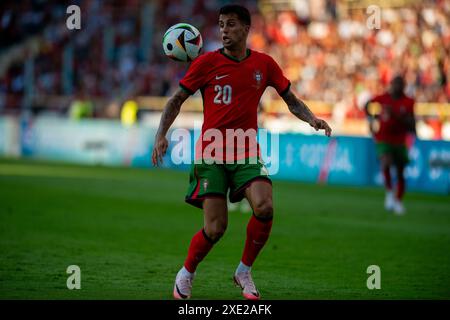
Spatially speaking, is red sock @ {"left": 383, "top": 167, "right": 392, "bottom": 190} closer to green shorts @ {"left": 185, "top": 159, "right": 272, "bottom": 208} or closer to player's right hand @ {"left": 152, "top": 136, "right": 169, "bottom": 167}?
green shorts @ {"left": 185, "top": 159, "right": 272, "bottom": 208}

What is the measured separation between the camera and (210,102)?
8672 mm

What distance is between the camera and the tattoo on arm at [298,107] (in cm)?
919

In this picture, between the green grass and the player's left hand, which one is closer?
the player's left hand

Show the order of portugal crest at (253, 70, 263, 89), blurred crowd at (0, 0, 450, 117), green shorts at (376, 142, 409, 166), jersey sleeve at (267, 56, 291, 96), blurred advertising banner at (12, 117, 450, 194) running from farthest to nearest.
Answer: blurred crowd at (0, 0, 450, 117)
blurred advertising banner at (12, 117, 450, 194)
green shorts at (376, 142, 409, 166)
jersey sleeve at (267, 56, 291, 96)
portugal crest at (253, 70, 263, 89)

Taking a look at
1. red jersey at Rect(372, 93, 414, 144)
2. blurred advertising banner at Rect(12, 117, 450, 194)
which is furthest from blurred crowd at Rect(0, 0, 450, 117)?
red jersey at Rect(372, 93, 414, 144)

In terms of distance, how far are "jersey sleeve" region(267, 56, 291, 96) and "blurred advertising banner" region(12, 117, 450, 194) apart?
1571 cm

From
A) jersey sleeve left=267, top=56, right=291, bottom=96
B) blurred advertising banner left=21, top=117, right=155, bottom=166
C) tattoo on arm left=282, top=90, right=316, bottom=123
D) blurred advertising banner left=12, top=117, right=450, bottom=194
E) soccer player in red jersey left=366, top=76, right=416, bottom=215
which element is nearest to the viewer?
jersey sleeve left=267, top=56, right=291, bottom=96

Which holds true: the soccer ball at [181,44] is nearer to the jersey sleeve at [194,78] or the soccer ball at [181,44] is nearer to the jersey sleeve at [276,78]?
the jersey sleeve at [194,78]

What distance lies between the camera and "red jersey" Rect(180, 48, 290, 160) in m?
8.59

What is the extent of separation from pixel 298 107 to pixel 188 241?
4490 millimetres

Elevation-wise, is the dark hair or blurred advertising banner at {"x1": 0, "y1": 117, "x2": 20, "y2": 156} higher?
blurred advertising banner at {"x1": 0, "y1": 117, "x2": 20, "y2": 156}

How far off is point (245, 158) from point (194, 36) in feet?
4.39

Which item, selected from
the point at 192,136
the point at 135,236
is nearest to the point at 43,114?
the point at 192,136

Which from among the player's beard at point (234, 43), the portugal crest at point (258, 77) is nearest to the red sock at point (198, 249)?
the portugal crest at point (258, 77)
